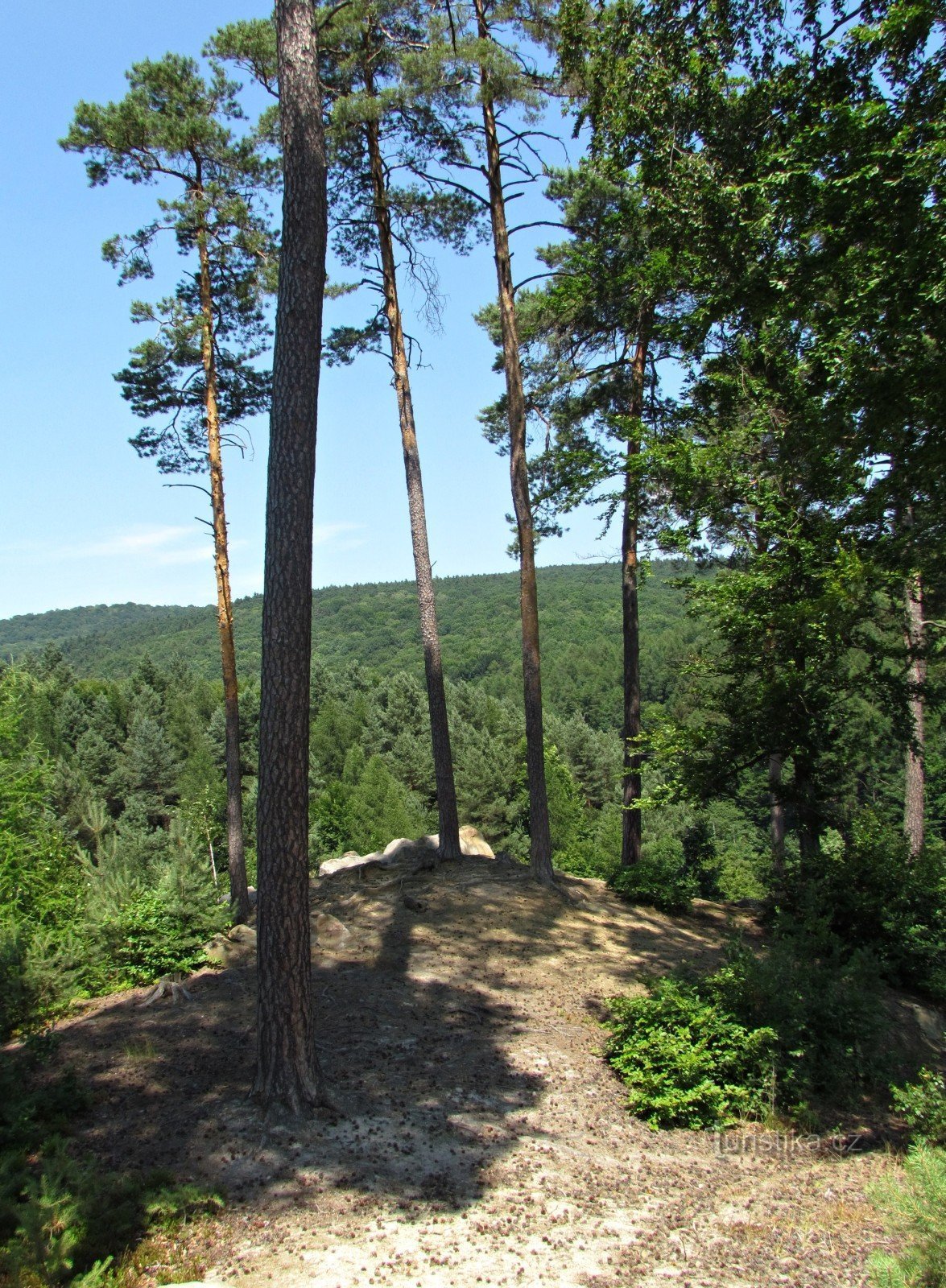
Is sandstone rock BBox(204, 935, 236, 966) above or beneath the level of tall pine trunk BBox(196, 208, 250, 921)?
beneath

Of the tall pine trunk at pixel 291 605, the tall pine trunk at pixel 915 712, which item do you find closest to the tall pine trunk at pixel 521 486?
the tall pine trunk at pixel 915 712

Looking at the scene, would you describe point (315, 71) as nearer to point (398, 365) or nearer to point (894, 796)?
point (398, 365)

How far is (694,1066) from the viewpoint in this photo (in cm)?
537

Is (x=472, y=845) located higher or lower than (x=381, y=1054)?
lower

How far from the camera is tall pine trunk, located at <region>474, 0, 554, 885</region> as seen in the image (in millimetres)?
10164

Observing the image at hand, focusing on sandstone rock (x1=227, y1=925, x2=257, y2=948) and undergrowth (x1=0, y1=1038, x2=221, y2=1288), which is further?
sandstone rock (x1=227, y1=925, x2=257, y2=948)

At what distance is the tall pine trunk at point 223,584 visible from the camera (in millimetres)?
11766

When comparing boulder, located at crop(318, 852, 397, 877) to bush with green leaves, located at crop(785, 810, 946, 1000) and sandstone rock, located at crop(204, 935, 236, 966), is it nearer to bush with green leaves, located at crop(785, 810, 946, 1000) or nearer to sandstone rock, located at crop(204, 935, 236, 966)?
sandstone rock, located at crop(204, 935, 236, 966)

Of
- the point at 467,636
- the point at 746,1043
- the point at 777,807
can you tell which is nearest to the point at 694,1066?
the point at 746,1043

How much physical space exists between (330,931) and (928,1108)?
5.67m

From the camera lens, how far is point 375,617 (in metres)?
113

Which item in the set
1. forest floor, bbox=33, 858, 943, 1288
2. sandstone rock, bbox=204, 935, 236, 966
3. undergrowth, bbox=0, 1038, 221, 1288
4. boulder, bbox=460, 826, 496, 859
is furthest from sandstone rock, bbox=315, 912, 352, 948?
boulder, bbox=460, 826, 496, 859

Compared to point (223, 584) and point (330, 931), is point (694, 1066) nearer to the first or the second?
point (330, 931)

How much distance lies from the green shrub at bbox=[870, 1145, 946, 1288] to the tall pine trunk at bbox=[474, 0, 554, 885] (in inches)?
278
